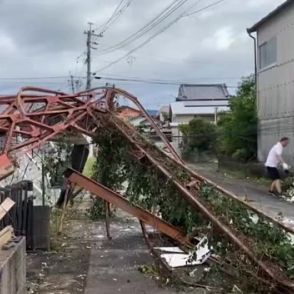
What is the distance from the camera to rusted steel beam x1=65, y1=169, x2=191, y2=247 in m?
9.53

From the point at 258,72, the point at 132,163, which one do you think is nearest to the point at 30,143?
the point at 132,163

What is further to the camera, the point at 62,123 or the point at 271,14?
the point at 271,14

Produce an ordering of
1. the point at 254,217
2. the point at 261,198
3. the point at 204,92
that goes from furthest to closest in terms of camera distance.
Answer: the point at 204,92, the point at 261,198, the point at 254,217

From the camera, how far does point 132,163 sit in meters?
9.79

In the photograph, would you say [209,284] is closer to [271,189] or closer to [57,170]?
[57,170]

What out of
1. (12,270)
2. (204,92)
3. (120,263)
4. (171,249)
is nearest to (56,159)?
(120,263)

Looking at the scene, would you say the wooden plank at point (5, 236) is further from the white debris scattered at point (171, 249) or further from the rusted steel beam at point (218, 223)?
the white debris scattered at point (171, 249)

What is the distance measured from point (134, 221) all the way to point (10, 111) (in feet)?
21.0

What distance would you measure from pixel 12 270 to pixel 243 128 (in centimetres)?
2351

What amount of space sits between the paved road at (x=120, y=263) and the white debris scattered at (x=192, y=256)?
1.51 feet

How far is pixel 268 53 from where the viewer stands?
26.1m

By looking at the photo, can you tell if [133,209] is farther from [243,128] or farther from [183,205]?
[243,128]

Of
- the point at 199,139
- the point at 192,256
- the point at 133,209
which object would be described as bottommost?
the point at 192,256

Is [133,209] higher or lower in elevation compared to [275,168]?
lower
